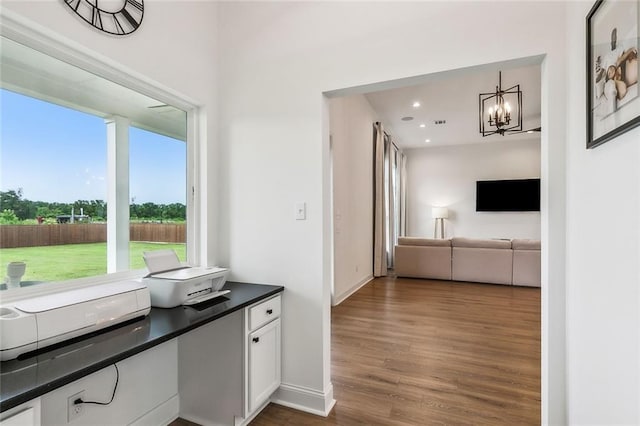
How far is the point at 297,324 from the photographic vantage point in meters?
2.09

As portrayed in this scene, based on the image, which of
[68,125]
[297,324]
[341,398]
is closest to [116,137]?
[68,125]

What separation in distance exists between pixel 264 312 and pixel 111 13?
1834 mm

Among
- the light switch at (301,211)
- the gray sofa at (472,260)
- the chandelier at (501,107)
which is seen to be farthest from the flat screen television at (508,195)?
the light switch at (301,211)

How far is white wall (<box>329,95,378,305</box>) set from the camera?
168 inches

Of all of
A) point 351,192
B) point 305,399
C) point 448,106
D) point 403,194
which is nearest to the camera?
point 305,399

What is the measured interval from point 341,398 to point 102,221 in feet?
6.11

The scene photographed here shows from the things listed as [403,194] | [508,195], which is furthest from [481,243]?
[403,194]

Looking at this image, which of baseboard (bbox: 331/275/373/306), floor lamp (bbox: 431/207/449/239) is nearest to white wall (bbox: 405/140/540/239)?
floor lamp (bbox: 431/207/449/239)

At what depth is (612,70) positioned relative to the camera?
1.08 meters

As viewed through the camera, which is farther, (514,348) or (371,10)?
(514,348)

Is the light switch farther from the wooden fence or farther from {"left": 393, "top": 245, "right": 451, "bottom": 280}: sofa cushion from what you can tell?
{"left": 393, "top": 245, "right": 451, "bottom": 280}: sofa cushion

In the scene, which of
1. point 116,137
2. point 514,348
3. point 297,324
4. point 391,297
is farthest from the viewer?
point 391,297

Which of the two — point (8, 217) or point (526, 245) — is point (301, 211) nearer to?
point (8, 217)

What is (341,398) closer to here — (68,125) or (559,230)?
(559,230)
